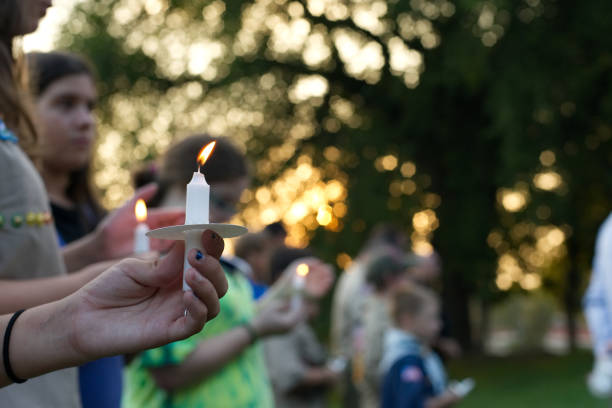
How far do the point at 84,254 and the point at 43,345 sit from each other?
3.03 feet

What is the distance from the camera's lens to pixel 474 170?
14062mm

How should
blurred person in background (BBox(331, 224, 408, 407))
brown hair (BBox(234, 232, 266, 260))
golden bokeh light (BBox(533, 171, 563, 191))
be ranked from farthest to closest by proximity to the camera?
golden bokeh light (BBox(533, 171, 563, 191)) → blurred person in background (BBox(331, 224, 408, 407)) → brown hair (BBox(234, 232, 266, 260))

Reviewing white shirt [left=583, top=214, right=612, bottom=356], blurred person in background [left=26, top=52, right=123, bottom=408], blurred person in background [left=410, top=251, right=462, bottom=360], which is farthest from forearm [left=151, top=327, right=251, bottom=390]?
blurred person in background [left=410, top=251, right=462, bottom=360]

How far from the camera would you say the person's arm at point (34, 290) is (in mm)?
1471

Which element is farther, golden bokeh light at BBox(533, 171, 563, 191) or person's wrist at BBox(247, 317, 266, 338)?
golden bokeh light at BBox(533, 171, 563, 191)

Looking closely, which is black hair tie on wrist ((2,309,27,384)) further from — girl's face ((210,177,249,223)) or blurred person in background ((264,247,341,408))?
blurred person in background ((264,247,341,408))

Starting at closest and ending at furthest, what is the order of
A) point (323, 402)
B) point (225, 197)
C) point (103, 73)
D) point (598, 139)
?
point (225, 197) → point (323, 402) → point (598, 139) → point (103, 73)

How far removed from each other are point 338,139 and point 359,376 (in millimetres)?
8457

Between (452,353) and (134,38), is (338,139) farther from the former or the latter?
(452,353)

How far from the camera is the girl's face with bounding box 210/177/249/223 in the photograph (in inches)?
106

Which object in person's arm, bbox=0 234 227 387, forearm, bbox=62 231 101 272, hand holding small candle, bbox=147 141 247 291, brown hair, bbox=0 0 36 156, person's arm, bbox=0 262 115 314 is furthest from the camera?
forearm, bbox=62 231 101 272

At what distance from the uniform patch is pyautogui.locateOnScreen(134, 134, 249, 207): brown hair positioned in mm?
2234

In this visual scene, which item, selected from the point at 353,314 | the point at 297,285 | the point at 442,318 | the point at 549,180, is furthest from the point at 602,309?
the point at 549,180

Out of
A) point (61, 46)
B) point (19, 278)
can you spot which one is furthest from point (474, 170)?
point (19, 278)
